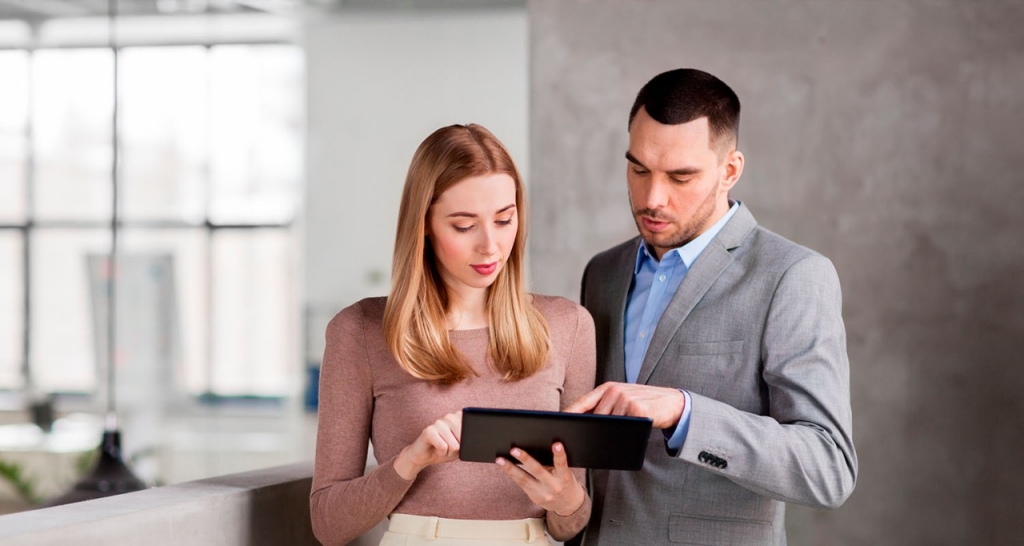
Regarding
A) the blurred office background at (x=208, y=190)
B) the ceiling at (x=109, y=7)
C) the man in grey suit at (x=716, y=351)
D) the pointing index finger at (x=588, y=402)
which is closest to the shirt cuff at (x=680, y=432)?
the man in grey suit at (x=716, y=351)

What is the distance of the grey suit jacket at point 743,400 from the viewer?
200 centimetres

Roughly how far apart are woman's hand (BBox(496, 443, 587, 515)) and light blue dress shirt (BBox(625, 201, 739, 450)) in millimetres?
361

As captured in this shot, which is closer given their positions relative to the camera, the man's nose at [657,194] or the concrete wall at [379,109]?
the man's nose at [657,194]

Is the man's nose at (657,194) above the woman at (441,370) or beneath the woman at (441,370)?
above

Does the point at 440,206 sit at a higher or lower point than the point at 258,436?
higher

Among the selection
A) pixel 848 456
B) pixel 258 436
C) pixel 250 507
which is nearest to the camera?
pixel 848 456

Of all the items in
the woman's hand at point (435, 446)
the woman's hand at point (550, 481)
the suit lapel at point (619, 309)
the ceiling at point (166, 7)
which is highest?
the ceiling at point (166, 7)

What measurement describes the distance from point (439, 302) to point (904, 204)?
1839 mm

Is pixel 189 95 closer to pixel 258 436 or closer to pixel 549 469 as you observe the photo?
pixel 258 436

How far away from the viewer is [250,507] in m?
2.29

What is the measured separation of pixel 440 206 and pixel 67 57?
445 inches

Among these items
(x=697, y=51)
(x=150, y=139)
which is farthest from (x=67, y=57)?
(x=697, y=51)

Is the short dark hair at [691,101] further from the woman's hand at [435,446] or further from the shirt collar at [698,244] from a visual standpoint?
the woman's hand at [435,446]

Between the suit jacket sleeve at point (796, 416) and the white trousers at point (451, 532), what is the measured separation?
1.23 ft
